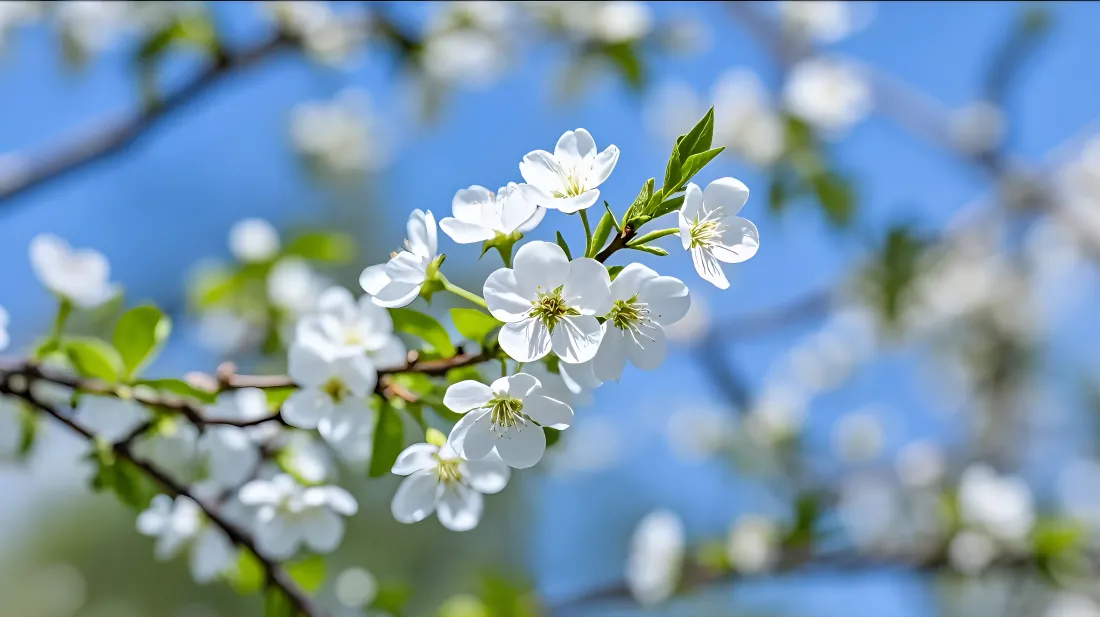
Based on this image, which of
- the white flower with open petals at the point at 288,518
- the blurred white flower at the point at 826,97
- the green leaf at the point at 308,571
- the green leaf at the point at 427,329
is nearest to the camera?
the green leaf at the point at 427,329

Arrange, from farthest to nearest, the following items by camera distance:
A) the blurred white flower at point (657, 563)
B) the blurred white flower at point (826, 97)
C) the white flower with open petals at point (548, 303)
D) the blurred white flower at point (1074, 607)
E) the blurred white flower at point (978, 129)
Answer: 1. the blurred white flower at point (978, 129)
2. the blurred white flower at point (1074, 607)
3. the blurred white flower at point (826, 97)
4. the blurred white flower at point (657, 563)
5. the white flower with open petals at point (548, 303)

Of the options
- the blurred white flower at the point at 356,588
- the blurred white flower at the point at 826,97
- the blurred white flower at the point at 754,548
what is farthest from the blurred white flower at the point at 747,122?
the blurred white flower at the point at 356,588

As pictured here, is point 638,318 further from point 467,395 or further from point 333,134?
point 333,134

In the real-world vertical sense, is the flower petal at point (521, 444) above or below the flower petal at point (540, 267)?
below

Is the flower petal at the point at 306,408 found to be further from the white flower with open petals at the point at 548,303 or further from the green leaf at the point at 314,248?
the green leaf at the point at 314,248

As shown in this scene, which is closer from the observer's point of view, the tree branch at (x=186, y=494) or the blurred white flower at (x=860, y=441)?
the tree branch at (x=186, y=494)
